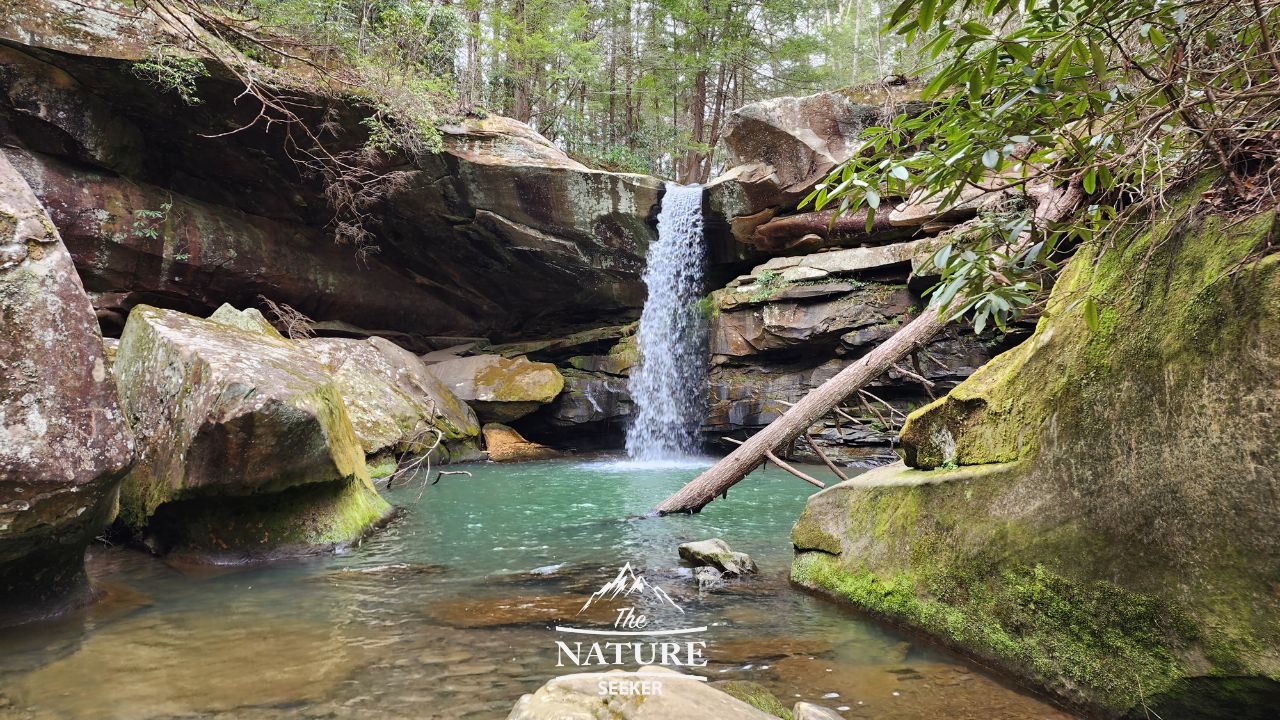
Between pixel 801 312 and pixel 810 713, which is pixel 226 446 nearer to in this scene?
pixel 810 713

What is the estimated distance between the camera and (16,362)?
3.44 m

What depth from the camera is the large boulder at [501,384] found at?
48.0 feet

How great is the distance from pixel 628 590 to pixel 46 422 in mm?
3531

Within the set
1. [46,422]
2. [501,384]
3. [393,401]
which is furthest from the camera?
[501,384]

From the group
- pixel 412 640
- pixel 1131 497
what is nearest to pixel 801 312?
pixel 1131 497

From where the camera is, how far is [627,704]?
2119 mm

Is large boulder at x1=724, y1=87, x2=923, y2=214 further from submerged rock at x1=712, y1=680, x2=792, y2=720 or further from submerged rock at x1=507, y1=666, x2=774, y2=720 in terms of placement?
submerged rock at x1=507, y1=666, x2=774, y2=720

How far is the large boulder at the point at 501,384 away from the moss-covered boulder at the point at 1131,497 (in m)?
11.7

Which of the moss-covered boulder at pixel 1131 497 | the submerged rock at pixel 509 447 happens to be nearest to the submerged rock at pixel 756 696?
the moss-covered boulder at pixel 1131 497

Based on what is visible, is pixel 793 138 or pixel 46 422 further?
pixel 793 138

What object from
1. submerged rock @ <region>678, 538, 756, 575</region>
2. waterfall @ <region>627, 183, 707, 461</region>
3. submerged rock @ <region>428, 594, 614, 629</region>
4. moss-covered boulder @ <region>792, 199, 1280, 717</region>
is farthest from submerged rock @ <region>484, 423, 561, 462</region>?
moss-covered boulder @ <region>792, 199, 1280, 717</region>

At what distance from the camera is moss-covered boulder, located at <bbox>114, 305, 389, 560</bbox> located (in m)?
4.82

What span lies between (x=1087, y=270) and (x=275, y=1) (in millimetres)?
14374

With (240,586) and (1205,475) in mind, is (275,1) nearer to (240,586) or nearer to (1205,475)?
(240,586)
